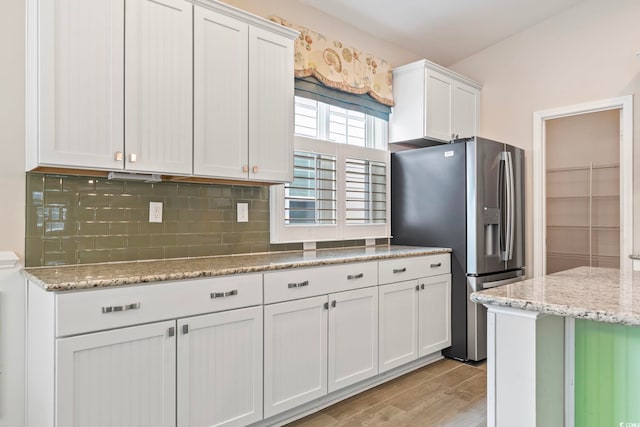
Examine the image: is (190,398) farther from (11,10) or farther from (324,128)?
(324,128)

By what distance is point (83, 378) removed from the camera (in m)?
1.62

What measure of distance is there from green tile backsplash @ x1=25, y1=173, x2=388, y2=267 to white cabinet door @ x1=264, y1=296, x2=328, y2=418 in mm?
682

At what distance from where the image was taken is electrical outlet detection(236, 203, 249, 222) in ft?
9.19

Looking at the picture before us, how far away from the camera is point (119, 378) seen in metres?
1.71

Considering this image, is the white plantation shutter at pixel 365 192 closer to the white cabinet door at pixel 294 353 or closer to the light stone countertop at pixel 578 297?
the white cabinet door at pixel 294 353

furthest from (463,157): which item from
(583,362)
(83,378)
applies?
(83,378)

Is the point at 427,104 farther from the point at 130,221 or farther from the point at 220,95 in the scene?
the point at 130,221

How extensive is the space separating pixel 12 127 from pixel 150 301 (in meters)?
1.11

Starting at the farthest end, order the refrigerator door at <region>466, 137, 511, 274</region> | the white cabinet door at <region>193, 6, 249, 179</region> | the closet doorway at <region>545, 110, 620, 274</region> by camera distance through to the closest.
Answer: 1. the closet doorway at <region>545, 110, 620, 274</region>
2. the refrigerator door at <region>466, 137, 511, 274</region>
3. the white cabinet door at <region>193, 6, 249, 179</region>

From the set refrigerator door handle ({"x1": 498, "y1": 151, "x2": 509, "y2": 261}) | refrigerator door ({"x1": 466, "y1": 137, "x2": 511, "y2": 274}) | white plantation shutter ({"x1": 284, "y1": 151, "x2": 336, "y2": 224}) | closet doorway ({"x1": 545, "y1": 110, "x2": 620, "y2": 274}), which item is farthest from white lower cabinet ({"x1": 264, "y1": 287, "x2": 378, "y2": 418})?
closet doorway ({"x1": 545, "y1": 110, "x2": 620, "y2": 274})

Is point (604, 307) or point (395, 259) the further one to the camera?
point (395, 259)

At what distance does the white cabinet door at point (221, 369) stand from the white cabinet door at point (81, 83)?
87 centimetres

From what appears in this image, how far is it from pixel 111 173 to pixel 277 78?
1101 millimetres

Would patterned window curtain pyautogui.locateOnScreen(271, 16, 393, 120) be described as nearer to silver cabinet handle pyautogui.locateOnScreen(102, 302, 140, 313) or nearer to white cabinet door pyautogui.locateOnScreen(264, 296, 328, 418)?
white cabinet door pyautogui.locateOnScreen(264, 296, 328, 418)
